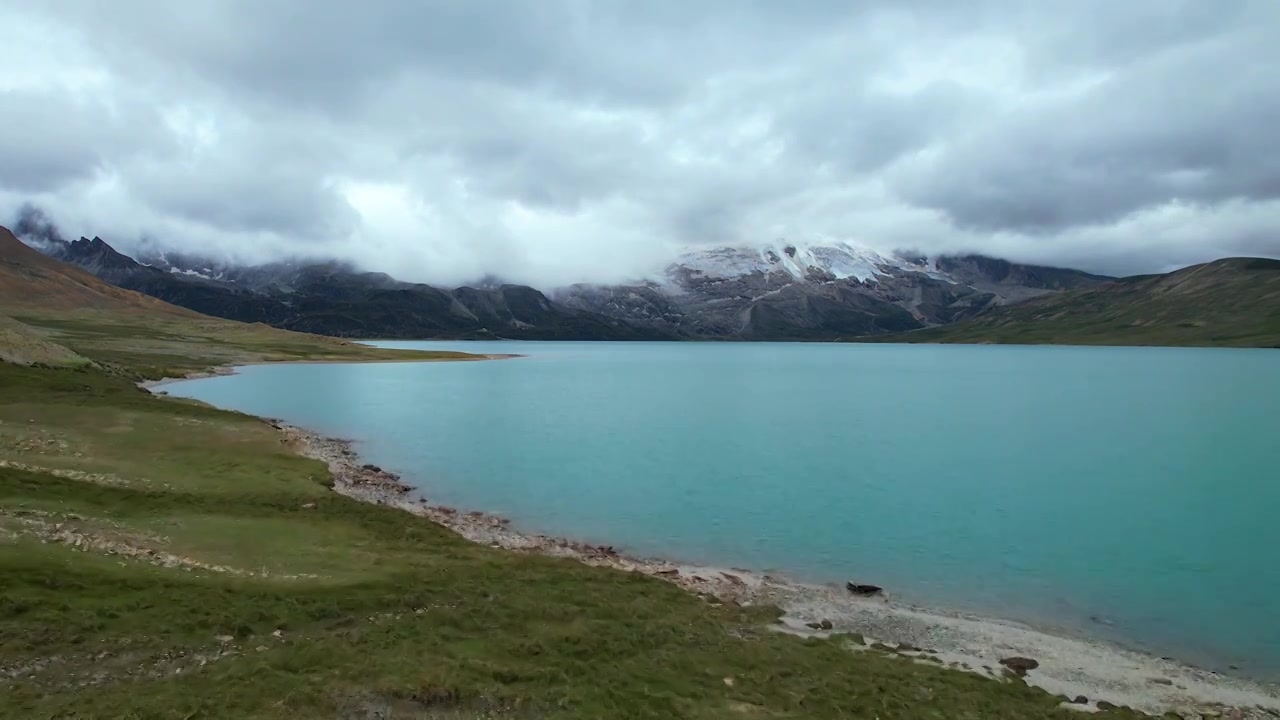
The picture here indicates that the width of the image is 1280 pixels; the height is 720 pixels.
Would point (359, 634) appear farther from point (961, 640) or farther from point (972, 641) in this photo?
point (972, 641)

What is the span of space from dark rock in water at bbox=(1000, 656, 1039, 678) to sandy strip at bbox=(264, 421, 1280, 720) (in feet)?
0.54

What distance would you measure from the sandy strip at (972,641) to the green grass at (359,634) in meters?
1.66

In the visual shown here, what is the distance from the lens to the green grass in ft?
45.7

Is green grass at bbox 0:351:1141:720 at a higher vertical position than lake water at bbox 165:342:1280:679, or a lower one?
higher

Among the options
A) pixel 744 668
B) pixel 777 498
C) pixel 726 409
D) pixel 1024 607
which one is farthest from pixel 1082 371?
pixel 744 668

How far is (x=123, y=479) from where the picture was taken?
30141mm

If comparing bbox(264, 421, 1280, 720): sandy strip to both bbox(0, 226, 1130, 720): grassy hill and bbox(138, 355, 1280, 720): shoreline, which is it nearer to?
bbox(138, 355, 1280, 720): shoreline

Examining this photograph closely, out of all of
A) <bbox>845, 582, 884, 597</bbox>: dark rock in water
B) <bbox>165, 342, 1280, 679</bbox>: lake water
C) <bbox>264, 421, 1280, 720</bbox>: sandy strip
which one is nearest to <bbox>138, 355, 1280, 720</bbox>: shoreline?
<bbox>264, 421, 1280, 720</bbox>: sandy strip

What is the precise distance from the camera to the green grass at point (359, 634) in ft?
45.7

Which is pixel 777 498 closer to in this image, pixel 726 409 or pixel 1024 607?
pixel 1024 607

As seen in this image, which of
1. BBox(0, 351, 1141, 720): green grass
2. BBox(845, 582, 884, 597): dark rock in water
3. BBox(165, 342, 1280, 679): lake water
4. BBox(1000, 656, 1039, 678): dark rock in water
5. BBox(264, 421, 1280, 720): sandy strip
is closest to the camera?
BBox(0, 351, 1141, 720): green grass

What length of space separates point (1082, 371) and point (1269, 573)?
162 meters

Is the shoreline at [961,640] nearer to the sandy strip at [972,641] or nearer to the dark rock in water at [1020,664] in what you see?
the sandy strip at [972,641]

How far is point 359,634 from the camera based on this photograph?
56.7 ft
